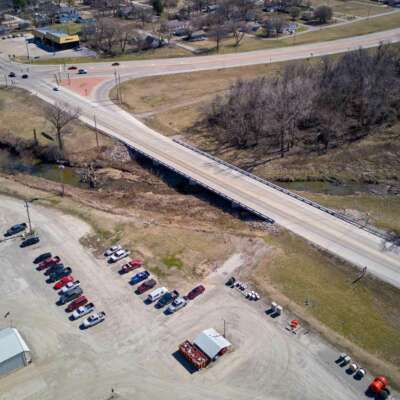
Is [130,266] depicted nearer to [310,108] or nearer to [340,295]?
[340,295]

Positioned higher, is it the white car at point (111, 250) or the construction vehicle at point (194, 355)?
the white car at point (111, 250)

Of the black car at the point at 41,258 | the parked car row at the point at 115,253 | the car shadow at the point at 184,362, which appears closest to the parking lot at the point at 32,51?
the black car at the point at 41,258

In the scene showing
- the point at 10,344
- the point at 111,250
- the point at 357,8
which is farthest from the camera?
the point at 357,8

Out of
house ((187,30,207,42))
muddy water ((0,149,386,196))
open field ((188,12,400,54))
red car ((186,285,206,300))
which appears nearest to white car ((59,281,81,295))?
red car ((186,285,206,300))

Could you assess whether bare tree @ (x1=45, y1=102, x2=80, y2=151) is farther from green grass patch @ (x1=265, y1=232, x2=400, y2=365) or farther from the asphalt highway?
green grass patch @ (x1=265, y1=232, x2=400, y2=365)

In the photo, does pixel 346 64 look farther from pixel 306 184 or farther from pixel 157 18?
pixel 157 18

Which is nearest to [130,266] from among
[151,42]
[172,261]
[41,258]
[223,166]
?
[172,261]

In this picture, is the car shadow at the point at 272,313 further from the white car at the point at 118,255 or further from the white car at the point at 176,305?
the white car at the point at 118,255
